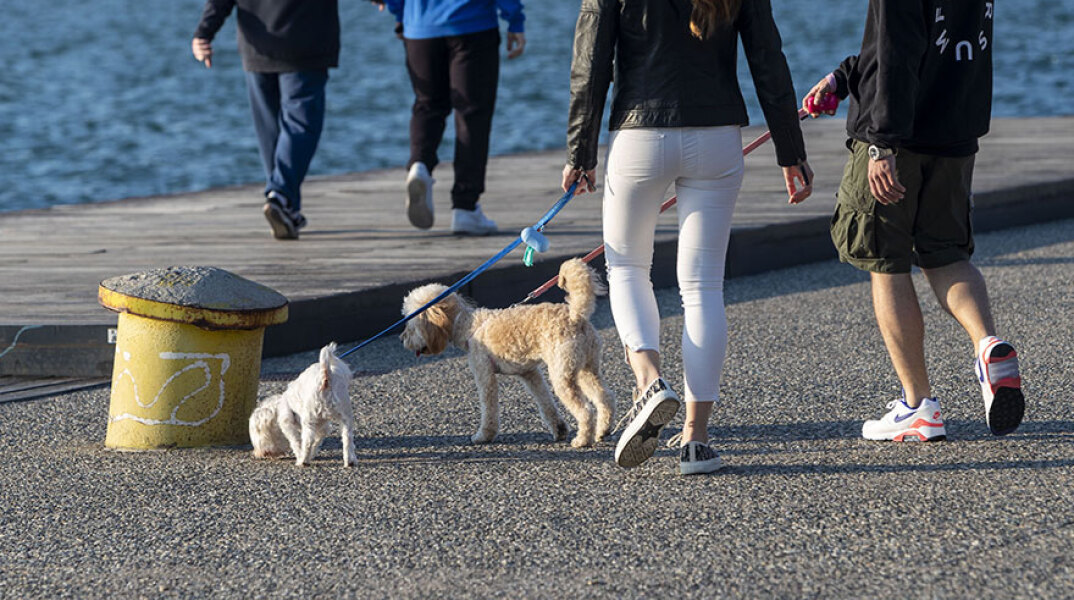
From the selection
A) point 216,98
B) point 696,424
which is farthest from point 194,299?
point 216,98

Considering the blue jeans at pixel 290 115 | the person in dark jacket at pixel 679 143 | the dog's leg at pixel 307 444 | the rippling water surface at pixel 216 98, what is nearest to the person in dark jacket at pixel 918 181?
the person in dark jacket at pixel 679 143

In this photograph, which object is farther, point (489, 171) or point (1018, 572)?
point (489, 171)

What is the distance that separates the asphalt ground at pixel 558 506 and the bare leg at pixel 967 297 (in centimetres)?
41

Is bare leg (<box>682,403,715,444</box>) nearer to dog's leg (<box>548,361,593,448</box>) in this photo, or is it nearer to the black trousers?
dog's leg (<box>548,361,593,448</box>)

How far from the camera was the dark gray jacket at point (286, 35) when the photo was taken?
957 centimetres

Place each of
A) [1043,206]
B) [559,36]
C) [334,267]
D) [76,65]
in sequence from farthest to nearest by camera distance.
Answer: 1. [559,36]
2. [76,65]
3. [1043,206]
4. [334,267]

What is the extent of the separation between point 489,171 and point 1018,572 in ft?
34.9

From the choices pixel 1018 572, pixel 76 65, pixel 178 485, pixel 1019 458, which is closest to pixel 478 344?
pixel 178 485

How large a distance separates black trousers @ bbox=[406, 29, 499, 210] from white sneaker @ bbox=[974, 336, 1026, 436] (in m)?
4.66

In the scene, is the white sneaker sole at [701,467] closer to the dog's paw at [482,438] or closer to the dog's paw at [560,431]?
the dog's paw at [560,431]

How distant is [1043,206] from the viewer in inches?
477

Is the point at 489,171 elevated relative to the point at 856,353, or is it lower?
lower

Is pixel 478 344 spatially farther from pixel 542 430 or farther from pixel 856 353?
pixel 856 353

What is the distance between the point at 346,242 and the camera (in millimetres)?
10062
